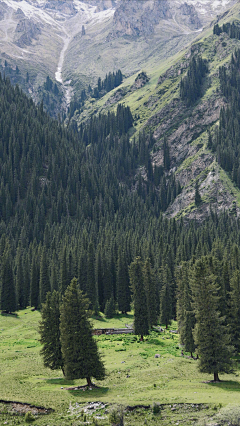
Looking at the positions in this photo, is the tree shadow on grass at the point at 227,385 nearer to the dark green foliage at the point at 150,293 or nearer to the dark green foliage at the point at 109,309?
the dark green foliage at the point at 150,293

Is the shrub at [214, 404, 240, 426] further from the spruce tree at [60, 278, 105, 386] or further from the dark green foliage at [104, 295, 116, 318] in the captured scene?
the dark green foliage at [104, 295, 116, 318]

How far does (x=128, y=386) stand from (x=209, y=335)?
1378 centimetres

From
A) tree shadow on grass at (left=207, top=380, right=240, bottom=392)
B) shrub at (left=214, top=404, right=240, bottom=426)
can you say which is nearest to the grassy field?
tree shadow on grass at (left=207, top=380, right=240, bottom=392)

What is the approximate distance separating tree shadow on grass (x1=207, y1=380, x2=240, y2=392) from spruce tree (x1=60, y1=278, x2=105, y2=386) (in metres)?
15.3

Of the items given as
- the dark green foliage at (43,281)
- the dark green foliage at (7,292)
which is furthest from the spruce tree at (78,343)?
the dark green foliage at (43,281)

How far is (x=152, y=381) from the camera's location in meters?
56.3

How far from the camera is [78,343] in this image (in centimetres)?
5503

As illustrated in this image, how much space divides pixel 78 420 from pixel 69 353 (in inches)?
550

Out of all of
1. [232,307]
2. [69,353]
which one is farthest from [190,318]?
[69,353]

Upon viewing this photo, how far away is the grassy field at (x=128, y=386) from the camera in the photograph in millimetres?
42312

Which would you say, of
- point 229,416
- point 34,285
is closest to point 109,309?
point 34,285

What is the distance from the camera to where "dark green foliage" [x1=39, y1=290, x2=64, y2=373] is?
61219mm

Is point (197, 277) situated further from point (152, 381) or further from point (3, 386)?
point (3, 386)

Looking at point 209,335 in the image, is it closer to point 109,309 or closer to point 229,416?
point 229,416
